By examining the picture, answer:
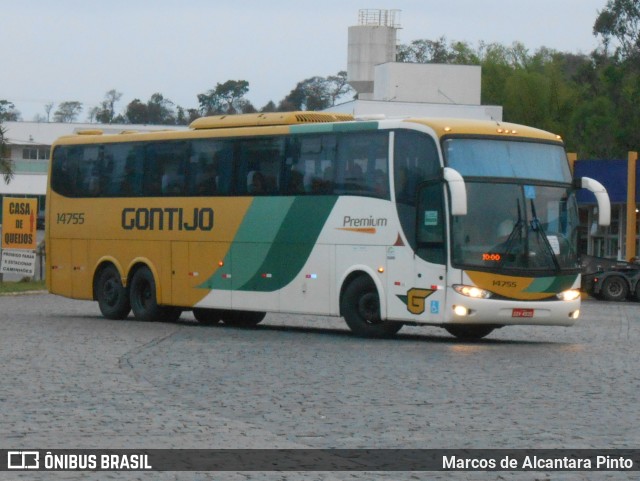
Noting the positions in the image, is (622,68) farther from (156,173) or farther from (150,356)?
(150,356)

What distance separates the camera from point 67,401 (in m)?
14.1

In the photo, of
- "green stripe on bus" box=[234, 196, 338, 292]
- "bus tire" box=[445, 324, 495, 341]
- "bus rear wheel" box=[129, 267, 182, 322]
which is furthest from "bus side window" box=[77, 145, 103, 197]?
"bus tire" box=[445, 324, 495, 341]

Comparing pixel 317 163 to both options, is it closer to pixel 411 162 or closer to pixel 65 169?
pixel 411 162

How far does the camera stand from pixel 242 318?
29.6 metres

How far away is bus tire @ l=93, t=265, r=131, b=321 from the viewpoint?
97.9 ft

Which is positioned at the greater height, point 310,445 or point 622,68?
point 622,68

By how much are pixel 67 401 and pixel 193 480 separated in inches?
194

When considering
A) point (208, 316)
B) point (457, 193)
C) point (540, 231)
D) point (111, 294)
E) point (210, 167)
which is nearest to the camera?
point (457, 193)

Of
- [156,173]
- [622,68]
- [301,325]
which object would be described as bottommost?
[301,325]

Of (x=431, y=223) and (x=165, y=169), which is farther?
(x=165, y=169)

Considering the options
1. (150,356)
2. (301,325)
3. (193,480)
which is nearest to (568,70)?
(301,325)

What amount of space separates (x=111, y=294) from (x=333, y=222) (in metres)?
6.99

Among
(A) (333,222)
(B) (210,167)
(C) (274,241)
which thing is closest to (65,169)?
(B) (210,167)

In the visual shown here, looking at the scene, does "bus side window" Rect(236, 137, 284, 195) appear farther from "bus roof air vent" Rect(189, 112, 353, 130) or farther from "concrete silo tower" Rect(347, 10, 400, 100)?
"concrete silo tower" Rect(347, 10, 400, 100)
